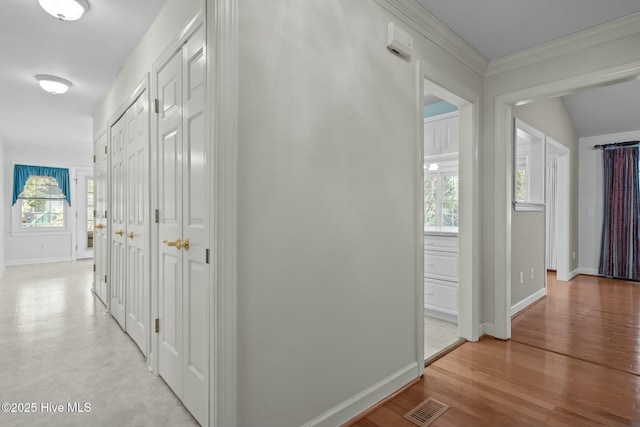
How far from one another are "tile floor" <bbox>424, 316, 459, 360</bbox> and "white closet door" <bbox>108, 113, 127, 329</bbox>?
2833mm

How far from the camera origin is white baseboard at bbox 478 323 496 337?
3000 millimetres

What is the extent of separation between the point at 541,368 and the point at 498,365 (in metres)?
0.30

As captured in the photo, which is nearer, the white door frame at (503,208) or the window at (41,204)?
the white door frame at (503,208)

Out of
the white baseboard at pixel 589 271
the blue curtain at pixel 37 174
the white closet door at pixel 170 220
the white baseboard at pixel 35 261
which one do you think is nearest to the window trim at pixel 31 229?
the blue curtain at pixel 37 174

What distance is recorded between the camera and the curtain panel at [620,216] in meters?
5.27

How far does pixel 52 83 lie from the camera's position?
3.28 meters

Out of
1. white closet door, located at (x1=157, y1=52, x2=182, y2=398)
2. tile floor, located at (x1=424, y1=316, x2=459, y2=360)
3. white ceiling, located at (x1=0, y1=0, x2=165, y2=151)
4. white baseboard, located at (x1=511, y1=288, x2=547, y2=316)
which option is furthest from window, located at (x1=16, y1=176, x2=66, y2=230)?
white baseboard, located at (x1=511, y1=288, x2=547, y2=316)

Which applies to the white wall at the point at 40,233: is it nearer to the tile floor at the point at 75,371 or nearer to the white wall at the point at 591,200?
the tile floor at the point at 75,371

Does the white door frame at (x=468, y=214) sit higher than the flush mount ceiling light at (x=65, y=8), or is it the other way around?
the flush mount ceiling light at (x=65, y=8)

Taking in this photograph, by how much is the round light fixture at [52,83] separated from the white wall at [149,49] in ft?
1.37

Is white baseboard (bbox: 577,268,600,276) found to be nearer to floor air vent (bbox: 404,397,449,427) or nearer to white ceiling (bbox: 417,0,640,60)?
white ceiling (bbox: 417,0,640,60)

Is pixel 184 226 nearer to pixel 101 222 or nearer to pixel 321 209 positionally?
pixel 321 209

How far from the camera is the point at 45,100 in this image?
3977mm

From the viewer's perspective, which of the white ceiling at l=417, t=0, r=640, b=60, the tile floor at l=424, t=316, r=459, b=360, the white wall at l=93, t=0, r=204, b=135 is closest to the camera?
the white wall at l=93, t=0, r=204, b=135
